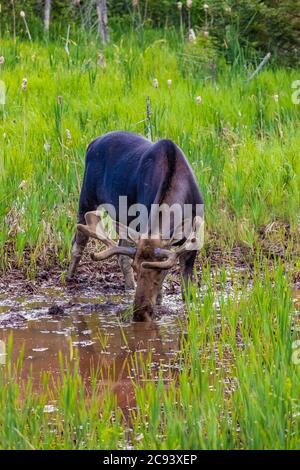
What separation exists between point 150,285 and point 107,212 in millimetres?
1446

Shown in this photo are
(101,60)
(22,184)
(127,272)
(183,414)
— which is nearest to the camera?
(183,414)

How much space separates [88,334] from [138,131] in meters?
3.33

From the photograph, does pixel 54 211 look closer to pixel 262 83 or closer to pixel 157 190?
pixel 157 190

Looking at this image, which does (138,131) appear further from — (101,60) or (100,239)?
(100,239)

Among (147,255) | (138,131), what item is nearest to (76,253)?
(147,255)

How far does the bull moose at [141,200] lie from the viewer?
5.89 m

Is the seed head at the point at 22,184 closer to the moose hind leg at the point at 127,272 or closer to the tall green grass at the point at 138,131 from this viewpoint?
the tall green grass at the point at 138,131

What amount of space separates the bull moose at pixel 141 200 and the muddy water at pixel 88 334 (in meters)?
0.20

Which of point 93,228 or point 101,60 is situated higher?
point 101,60

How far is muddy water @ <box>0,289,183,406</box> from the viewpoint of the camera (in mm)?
5270

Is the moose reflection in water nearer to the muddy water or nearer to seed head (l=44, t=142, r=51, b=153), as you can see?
the muddy water

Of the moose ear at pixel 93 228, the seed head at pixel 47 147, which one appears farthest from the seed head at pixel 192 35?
the moose ear at pixel 93 228

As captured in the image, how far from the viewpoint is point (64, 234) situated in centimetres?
748

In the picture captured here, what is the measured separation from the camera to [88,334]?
19.6 feet
